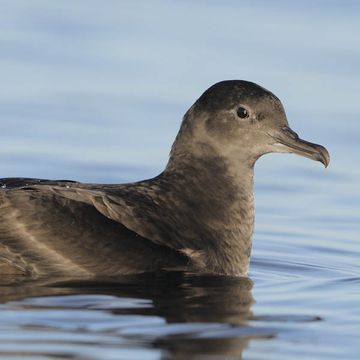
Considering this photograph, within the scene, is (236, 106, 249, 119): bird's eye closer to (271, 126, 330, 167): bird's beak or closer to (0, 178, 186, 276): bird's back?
(271, 126, 330, 167): bird's beak

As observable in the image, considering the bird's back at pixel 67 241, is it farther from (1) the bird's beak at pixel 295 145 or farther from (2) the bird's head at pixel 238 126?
(1) the bird's beak at pixel 295 145

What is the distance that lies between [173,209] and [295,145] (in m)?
1.04

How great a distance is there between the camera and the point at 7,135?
15438 millimetres

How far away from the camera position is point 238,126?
39.3ft

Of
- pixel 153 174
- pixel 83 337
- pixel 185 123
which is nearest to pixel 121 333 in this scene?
pixel 83 337

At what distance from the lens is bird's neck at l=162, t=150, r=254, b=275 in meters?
11.5

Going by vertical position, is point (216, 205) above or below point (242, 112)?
below

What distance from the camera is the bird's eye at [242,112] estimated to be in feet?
39.3

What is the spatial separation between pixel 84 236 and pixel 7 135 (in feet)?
15.2

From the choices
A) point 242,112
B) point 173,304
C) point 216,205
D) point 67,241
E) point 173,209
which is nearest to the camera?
point 173,304

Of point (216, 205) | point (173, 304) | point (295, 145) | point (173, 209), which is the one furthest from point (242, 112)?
point (173, 304)

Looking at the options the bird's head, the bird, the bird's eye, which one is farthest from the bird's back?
the bird's eye

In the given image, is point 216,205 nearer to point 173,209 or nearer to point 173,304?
point 173,209

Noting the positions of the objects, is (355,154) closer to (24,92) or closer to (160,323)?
(24,92)
